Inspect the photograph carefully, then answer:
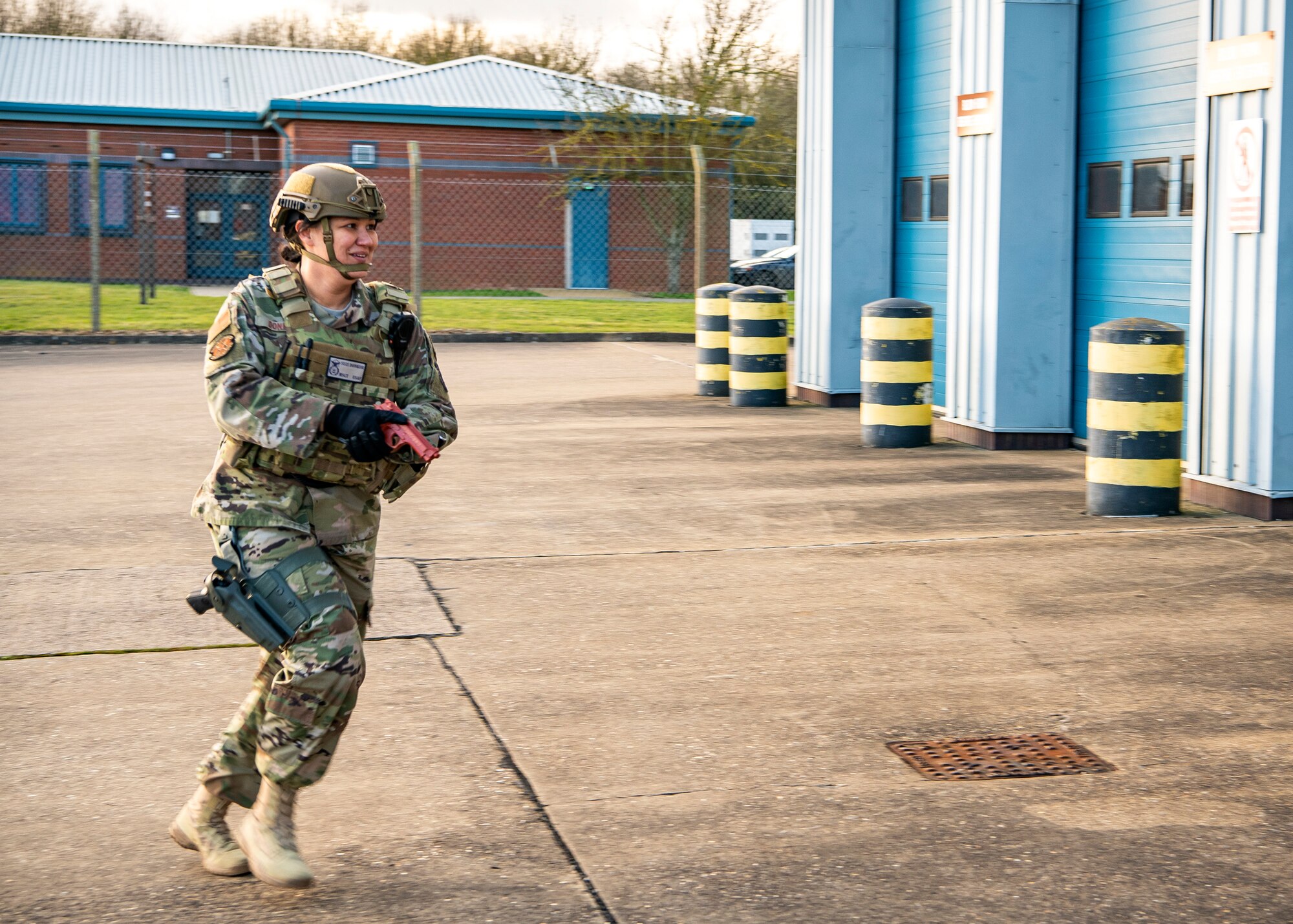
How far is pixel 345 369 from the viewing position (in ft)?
12.7

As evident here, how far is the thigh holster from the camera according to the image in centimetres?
372

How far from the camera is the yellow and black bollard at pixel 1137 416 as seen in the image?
28.0 ft

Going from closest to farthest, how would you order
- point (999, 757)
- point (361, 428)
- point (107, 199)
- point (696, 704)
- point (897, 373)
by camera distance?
1. point (361, 428)
2. point (999, 757)
3. point (696, 704)
4. point (897, 373)
5. point (107, 199)

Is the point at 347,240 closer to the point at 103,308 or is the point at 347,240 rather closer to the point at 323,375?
the point at 323,375

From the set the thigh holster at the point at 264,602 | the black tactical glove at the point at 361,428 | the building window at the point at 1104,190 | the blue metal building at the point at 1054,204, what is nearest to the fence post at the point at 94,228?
the blue metal building at the point at 1054,204

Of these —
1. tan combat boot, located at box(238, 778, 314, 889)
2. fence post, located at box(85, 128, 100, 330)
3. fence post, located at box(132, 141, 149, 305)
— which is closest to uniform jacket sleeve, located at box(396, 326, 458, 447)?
tan combat boot, located at box(238, 778, 314, 889)

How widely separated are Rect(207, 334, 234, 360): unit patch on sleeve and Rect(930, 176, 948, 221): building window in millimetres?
10470

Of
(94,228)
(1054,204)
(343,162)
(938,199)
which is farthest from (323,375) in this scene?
(343,162)

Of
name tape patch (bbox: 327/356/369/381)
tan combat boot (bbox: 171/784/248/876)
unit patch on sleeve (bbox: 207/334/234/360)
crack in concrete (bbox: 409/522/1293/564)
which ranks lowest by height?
tan combat boot (bbox: 171/784/248/876)

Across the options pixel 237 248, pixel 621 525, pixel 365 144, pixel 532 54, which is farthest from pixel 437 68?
pixel 621 525

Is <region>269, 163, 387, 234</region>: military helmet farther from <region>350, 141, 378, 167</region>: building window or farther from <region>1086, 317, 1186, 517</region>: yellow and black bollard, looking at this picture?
<region>350, 141, 378, 167</region>: building window

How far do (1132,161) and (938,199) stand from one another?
9.05ft

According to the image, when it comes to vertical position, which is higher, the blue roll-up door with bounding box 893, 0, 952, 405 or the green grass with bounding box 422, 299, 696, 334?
the blue roll-up door with bounding box 893, 0, 952, 405

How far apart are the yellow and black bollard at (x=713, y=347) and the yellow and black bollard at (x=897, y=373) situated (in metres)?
3.45
